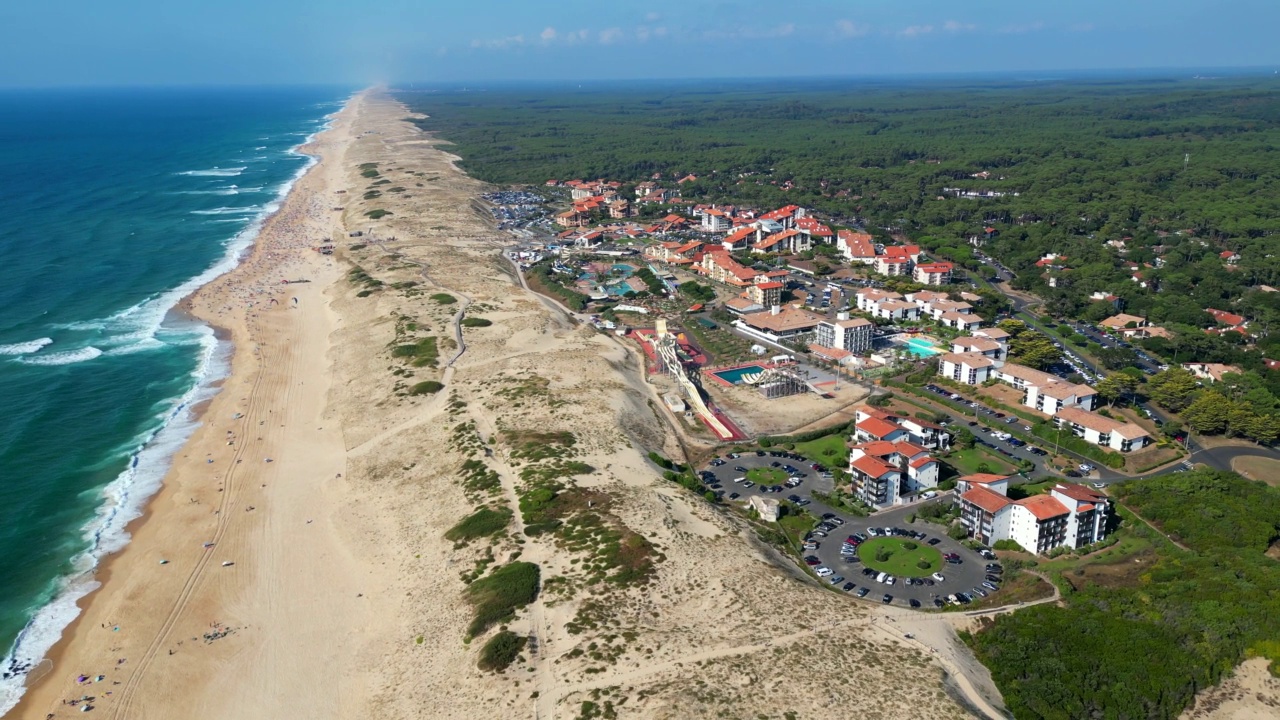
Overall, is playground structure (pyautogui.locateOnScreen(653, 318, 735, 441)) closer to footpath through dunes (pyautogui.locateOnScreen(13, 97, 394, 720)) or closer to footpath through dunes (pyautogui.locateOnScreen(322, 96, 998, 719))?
footpath through dunes (pyautogui.locateOnScreen(322, 96, 998, 719))

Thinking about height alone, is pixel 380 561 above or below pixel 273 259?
below

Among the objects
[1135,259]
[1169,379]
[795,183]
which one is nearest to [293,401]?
[1169,379]

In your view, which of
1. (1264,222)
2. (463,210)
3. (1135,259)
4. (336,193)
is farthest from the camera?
(336,193)

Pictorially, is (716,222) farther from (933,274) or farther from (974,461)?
(974,461)

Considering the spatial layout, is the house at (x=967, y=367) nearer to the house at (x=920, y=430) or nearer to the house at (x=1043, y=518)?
the house at (x=920, y=430)

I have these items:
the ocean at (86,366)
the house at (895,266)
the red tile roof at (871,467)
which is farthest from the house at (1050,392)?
the ocean at (86,366)

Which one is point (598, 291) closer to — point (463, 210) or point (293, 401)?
point (293, 401)
